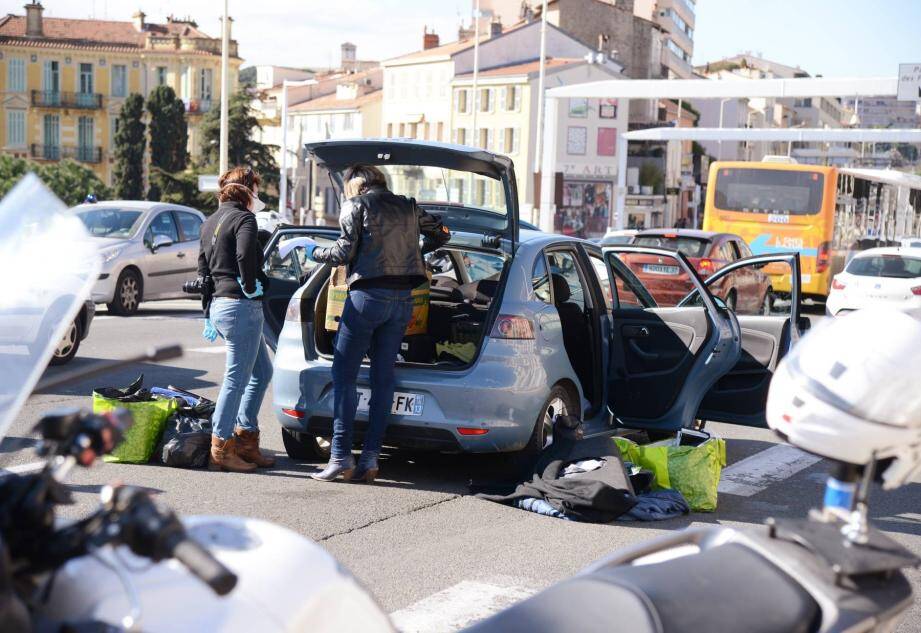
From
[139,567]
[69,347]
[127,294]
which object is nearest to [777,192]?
[127,294]

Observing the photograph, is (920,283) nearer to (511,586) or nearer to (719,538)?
(511,586)

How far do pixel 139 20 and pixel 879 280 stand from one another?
283 ft

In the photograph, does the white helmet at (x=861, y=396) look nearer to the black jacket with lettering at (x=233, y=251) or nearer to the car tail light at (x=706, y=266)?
the black jacket with lettering at (x=233, y=251)

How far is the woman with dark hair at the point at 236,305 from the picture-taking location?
7254mm

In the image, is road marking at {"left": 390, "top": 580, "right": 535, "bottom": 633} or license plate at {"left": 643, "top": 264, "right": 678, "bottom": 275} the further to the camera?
license plate at {"left": 643, "top": 264, "right": 678, "bottom": 275}

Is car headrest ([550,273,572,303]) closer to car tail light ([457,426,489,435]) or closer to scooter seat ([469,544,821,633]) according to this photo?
car tail light ([457,426,489,435])

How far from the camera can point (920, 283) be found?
70.6 ft

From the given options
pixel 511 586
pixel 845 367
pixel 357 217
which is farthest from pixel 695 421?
pixel 845 367

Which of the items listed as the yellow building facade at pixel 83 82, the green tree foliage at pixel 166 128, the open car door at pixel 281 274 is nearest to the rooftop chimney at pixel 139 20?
the yellow building facade at pixel 83 82

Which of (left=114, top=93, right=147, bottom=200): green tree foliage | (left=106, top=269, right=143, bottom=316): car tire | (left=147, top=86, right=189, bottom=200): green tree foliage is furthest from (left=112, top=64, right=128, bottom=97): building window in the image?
(left=106, top=269, right=143, bottom=316): car tire

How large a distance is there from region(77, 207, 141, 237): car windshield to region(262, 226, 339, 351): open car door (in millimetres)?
7370

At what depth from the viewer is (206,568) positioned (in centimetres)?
181

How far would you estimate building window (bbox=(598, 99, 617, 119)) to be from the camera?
78.0 metres

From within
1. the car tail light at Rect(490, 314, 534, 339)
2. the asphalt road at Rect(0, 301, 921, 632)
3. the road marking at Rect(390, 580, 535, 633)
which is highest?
the car tail light at Rect(490, 314, 534, 339)
